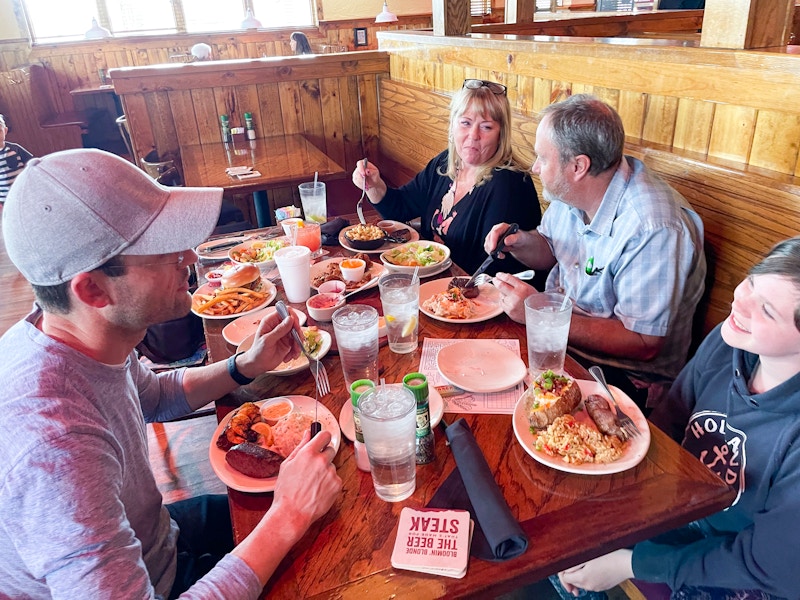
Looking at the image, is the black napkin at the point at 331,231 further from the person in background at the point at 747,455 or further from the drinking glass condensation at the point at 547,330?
the person in background at the point at 747,455

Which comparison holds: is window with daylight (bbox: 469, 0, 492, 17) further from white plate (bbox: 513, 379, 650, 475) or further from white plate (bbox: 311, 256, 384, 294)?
white plate (bbox: 513, 379, 650, 475)

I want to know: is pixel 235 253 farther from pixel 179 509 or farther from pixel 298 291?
pixel 179 509

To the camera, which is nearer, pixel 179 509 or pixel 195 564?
pixel 195 564

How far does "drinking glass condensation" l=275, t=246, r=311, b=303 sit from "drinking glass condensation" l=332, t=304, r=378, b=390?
0.43 metres

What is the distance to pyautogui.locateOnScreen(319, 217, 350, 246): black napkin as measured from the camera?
7.75 feet

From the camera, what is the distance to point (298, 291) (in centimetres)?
186

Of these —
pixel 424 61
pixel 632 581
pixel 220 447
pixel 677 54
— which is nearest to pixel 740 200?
pixel 677 54

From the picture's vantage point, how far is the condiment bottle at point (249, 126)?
434 cm

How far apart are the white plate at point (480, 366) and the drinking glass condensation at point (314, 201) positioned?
1.20 metres

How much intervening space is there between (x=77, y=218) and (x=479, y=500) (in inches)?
32.9

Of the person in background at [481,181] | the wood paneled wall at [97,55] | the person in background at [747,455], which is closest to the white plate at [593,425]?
the person in background at [747,455]

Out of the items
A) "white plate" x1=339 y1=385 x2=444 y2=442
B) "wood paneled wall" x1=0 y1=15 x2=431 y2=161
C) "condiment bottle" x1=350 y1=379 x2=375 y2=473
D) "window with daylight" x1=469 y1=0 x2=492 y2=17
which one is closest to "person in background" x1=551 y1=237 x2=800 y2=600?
"white plate" x1=339 y1=385 x2=444 y2=442

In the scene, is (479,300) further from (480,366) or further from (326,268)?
(326,268)

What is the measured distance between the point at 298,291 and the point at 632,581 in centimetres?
124
